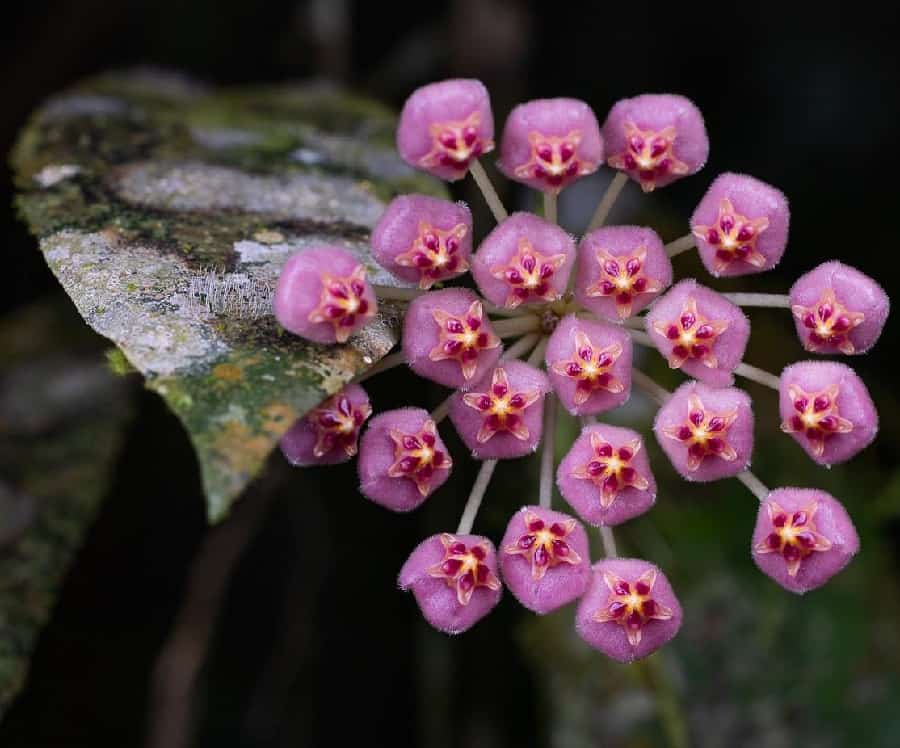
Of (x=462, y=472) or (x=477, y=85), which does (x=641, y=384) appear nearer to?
(x=477, y=85)

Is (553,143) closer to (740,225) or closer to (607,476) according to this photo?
(740,225)

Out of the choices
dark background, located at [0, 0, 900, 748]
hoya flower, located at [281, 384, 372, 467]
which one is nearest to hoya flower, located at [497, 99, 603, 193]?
hoya flower, located at [281, 384, 372, 467]

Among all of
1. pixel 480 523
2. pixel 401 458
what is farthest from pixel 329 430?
pixel 480 523

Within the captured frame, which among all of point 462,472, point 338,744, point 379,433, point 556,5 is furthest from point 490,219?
point 338,744

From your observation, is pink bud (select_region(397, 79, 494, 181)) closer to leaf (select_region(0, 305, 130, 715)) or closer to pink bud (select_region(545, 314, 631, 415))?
pink bud (select_region(545, 314, 631, 415))

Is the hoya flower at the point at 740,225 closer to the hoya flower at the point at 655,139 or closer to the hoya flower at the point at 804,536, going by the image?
the hoya flower at the point at 655,139
